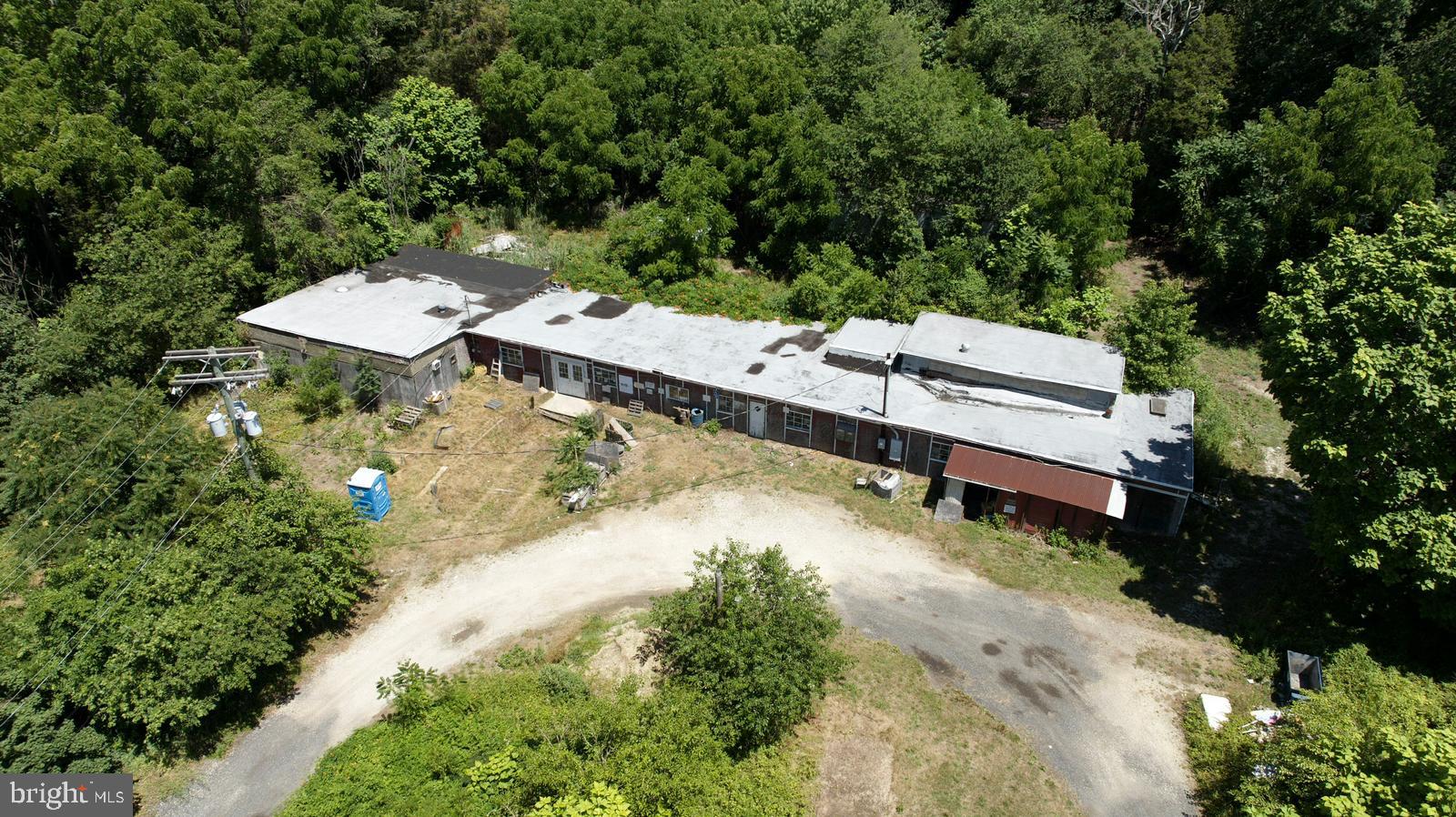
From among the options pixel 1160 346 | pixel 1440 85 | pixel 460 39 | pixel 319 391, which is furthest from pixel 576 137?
pixel 1440 85

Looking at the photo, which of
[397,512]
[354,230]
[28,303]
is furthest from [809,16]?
[28,303]

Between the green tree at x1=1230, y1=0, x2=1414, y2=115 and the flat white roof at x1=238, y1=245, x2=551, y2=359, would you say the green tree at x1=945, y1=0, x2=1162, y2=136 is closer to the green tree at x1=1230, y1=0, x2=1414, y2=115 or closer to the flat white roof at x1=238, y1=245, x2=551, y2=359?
the green tree at x1=1230, y1=0, x2=1414, y2=115

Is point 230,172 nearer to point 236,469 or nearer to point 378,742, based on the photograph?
point 236,469

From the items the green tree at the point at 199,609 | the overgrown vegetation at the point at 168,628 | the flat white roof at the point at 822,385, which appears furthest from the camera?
the flat white roof at the point at 822,385

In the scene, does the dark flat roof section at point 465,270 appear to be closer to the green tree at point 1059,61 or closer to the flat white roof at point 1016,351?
the flat white roof at point 1016,351

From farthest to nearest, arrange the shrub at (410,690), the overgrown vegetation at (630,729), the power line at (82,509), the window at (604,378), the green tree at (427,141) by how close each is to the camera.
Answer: the green tree at (427,141) < the window at (604,378) < the power line at (82,509) < the shrub at (410,690) < the overgrown vegetation at (630,729)

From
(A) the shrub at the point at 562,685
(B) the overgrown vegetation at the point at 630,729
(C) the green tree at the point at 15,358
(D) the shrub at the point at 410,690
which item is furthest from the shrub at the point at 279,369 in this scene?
(A) the shrub at the point at 562,685

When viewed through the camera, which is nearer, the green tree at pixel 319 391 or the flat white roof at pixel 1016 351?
the flat white roof at pixel 1016 351
